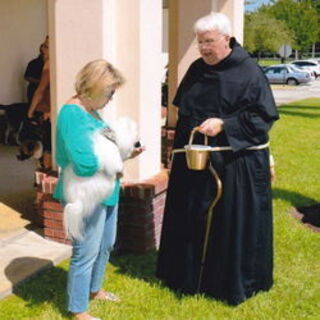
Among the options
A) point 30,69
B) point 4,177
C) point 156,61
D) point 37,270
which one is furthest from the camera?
point 30,69

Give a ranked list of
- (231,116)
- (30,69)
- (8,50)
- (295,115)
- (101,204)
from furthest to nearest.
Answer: (295,115)
(8,50)
(30,69)
(231,116)
(101,204)

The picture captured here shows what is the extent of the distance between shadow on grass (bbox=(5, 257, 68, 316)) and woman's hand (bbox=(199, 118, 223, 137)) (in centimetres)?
154

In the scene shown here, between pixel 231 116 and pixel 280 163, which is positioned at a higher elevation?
pixel 231 116

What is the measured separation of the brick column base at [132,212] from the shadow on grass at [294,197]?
8.05 ft

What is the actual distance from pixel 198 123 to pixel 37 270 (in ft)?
5.79

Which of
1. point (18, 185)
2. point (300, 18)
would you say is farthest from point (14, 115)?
point (300, 18)

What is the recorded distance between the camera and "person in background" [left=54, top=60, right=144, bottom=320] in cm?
350

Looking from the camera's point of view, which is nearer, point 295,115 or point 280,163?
point 280,163

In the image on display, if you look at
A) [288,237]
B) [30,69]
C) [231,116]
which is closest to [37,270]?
[231,116]

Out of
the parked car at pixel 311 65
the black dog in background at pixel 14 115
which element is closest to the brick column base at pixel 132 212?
the black dog in background at pixel 14 115

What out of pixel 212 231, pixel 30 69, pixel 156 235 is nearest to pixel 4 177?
pixel 30 69

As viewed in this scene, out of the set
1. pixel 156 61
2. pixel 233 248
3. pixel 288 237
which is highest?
pixel 156 61

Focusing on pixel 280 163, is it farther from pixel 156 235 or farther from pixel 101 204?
pixel 101 204

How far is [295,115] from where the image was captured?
18.1m
